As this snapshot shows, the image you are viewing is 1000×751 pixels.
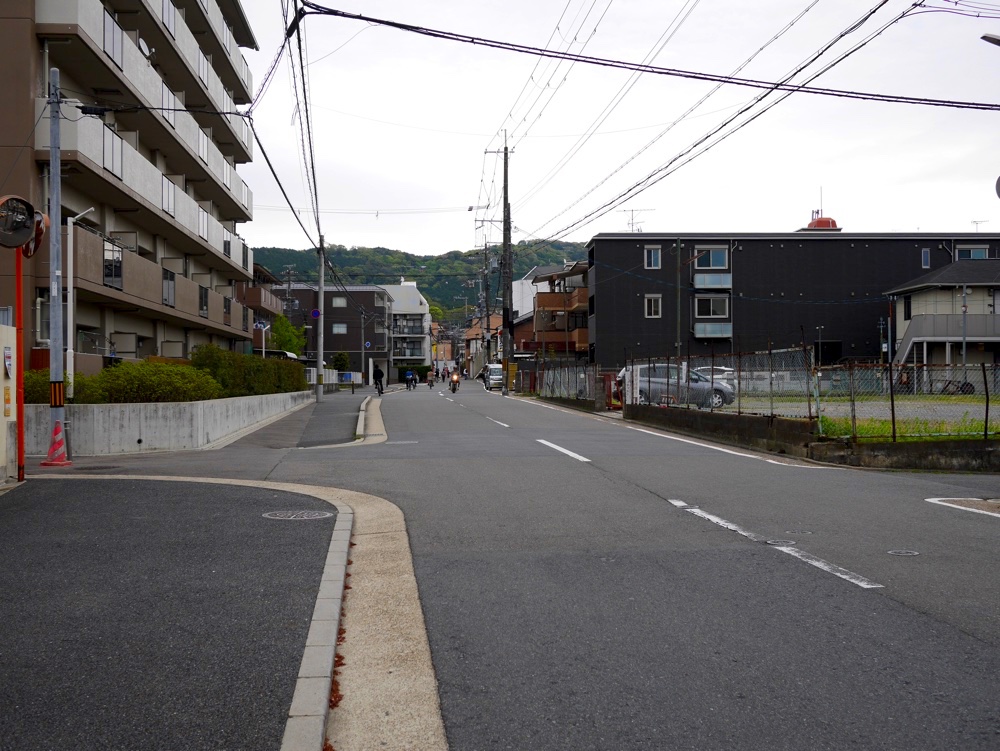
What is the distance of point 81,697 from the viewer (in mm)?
3939

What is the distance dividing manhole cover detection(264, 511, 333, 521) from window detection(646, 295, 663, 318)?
162 feet

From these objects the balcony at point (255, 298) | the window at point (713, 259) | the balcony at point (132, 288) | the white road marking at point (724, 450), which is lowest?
the white road marking at point (724, 450)

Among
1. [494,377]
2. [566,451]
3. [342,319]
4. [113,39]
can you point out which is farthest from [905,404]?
[342,319]

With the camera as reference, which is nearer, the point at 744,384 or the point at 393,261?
the point at 744,384

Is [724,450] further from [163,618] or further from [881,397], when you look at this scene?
[163,618]

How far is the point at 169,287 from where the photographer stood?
84.9 ft

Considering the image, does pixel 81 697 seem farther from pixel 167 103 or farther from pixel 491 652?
pixel 167 103

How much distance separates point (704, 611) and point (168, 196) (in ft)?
79.1

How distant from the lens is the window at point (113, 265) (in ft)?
70.2

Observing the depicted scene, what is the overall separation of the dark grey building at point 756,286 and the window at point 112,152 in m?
37.8

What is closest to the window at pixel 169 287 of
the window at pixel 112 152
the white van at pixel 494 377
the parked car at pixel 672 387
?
the window at pixel 112 152

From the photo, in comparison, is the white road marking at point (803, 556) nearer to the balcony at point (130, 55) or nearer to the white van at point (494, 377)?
the balcony at point (130, 55)

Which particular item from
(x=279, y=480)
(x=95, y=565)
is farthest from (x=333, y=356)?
(x=95, y=565)

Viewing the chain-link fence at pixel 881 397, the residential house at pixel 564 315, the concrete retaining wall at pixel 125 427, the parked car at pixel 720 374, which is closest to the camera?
the concrete retaining wall at pixel 125 427
